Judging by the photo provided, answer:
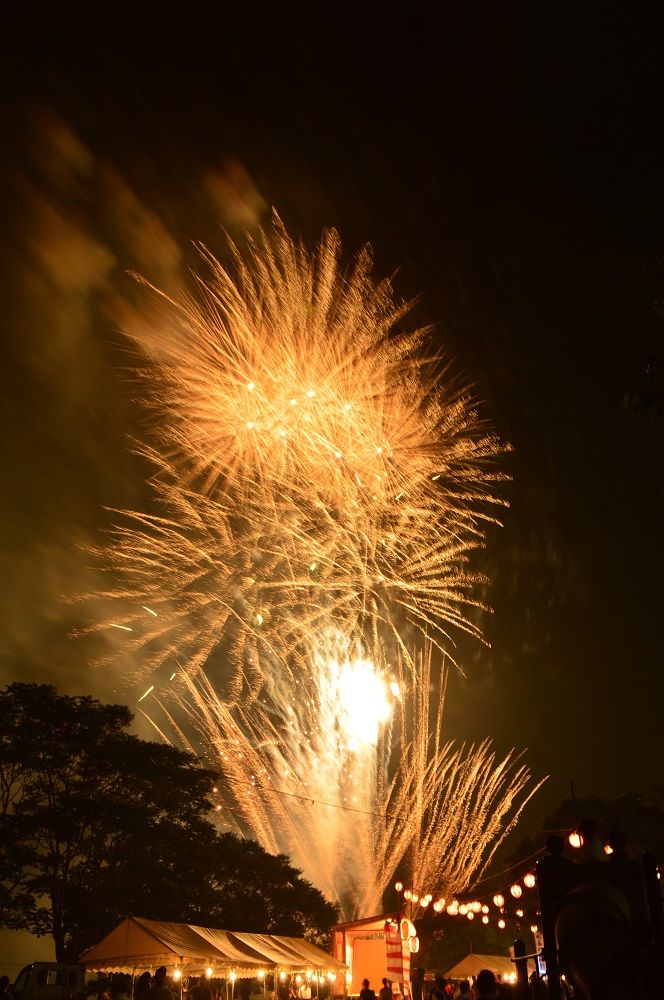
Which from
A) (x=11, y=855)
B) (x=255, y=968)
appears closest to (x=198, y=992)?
(x=255, y=968)

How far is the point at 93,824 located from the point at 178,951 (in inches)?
299

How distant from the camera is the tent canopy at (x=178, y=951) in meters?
12.5

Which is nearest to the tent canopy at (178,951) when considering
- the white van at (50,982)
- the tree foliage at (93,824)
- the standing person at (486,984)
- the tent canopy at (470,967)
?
the white van at (50,982)

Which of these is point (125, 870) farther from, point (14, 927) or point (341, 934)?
point (341, 934)

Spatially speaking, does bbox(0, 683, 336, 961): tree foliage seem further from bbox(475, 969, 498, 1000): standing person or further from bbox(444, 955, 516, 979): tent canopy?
bbox(475, 969, 498, 1000): standing person

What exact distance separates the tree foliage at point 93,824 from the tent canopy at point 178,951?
15.9 ft

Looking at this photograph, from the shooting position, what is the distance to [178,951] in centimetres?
1246

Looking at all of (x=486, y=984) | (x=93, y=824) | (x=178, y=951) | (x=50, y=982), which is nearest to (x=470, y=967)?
(x=93, y=824)

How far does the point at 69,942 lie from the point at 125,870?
200 centimetres

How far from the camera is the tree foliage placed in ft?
59.1

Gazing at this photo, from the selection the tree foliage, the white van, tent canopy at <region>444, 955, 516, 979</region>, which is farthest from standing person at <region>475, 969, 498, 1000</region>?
tent canopy at <region>444, 955, 516, 979</region>

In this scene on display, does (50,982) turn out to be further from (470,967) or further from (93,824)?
(470,967)

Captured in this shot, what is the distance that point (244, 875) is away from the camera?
27641 mm

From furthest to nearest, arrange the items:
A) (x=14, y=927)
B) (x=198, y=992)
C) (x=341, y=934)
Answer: (x=341, y=934), (x=14, y=927), (x=198, y=992)
